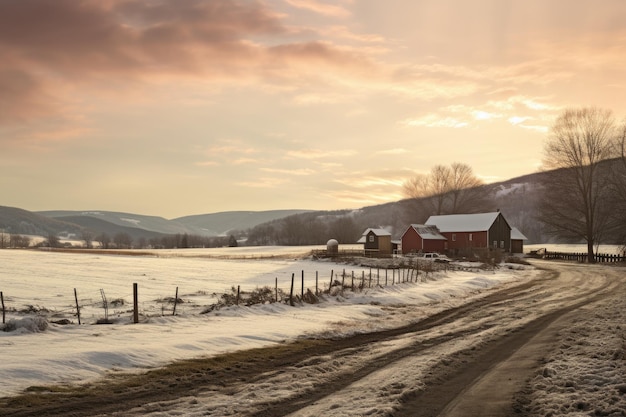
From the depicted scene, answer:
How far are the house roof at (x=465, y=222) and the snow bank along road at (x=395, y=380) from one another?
6947cm

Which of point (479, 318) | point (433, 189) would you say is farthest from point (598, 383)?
point (433, 189)

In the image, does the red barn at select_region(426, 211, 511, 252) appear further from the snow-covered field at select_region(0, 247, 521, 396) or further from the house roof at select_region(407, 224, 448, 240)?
the snow-covered field at select_region(0, 247, 521, 396)

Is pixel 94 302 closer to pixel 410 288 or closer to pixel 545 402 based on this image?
pixel 410 288

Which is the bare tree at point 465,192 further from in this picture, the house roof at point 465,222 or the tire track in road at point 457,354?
the tire track in road at point 457,354

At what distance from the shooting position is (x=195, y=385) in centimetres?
1166

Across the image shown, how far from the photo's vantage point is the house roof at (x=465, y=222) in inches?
3403

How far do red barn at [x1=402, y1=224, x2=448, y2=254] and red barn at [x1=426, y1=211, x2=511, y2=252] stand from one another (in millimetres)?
1874

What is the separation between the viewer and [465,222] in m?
90.7

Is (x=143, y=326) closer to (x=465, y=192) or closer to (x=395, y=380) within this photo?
(x=395, y=380)

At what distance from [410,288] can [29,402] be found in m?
27.1

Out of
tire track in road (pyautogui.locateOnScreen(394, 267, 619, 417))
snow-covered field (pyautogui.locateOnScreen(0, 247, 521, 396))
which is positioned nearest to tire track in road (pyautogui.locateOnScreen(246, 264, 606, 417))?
tire track in road (pyautogui.locateOnScreen(394, 267, 619, 417))

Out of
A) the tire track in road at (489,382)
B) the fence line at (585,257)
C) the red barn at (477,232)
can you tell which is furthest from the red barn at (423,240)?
the tire track in road at (489,382)

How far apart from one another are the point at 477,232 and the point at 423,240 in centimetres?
948

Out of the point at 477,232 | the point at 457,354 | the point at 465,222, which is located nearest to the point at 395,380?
the point at 457,354
